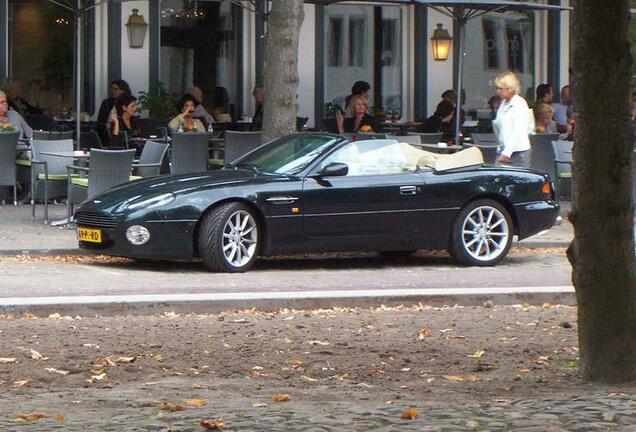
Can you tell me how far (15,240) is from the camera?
1523cm

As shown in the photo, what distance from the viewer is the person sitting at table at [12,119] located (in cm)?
1894

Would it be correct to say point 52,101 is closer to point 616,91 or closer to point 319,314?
point 319,314

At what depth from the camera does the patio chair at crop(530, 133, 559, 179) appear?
1903 cm

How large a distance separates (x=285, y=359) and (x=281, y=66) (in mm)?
8237

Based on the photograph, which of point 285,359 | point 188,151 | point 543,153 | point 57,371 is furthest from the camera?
point 543,153

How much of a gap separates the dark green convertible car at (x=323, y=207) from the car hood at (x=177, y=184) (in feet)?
0.04

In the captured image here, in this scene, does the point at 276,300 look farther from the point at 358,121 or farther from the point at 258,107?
the point at 258,107

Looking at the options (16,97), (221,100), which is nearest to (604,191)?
(16,97)

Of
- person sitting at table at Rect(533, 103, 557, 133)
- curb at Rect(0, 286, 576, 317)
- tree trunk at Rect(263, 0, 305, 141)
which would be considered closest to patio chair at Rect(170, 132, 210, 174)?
tree trunk at Rect(263, 0, 305, 141)

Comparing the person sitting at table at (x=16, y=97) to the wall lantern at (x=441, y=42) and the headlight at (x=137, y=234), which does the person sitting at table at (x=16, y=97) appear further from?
the headlight at (x=137, y=234)

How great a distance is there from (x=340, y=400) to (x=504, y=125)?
9.10m

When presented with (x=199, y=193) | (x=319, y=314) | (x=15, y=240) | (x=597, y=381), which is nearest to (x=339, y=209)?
(x=199, y=193)

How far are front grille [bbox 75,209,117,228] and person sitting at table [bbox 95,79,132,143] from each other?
6.99m

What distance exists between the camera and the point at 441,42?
25.7 m
